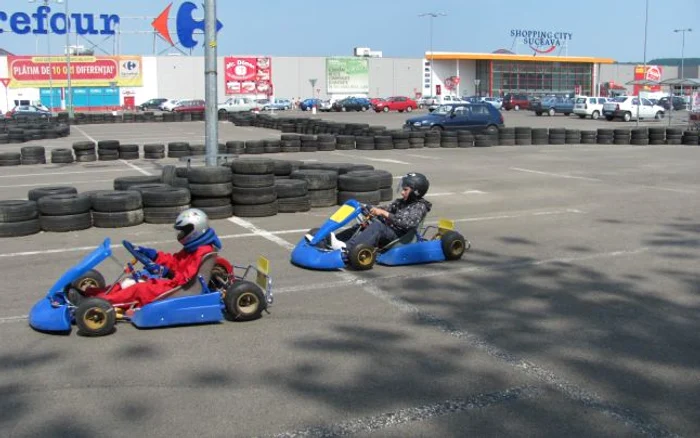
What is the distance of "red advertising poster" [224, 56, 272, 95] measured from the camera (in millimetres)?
73312

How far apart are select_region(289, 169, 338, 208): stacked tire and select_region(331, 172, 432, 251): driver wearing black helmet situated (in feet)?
11.9

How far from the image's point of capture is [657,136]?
82.8 feet

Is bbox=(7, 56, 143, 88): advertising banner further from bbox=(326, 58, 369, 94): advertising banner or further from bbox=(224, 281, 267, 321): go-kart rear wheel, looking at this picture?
bbox=(224, 281, 267, 321): go-kart rear wheel

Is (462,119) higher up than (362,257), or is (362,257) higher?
(462,119)

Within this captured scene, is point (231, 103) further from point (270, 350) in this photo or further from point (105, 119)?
point (270, 350)

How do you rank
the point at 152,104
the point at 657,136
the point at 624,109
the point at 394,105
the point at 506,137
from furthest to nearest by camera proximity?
the point at 152,104, the point at 394,105, the point at 624,109, the point at 657,136, the point at 506,137

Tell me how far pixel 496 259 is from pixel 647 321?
7.54ft

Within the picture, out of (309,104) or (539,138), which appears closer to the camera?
(539,138)

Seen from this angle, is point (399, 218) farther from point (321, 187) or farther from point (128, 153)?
point (128, 153)

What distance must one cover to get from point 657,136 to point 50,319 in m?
24.3

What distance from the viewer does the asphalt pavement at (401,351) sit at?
3834 millimetres

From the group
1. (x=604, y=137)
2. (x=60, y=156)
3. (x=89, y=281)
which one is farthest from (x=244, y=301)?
(x=604, y=137)

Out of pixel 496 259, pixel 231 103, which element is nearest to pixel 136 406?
pixel 496 259

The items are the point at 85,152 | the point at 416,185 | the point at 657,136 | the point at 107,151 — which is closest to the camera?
the point at 416,185
